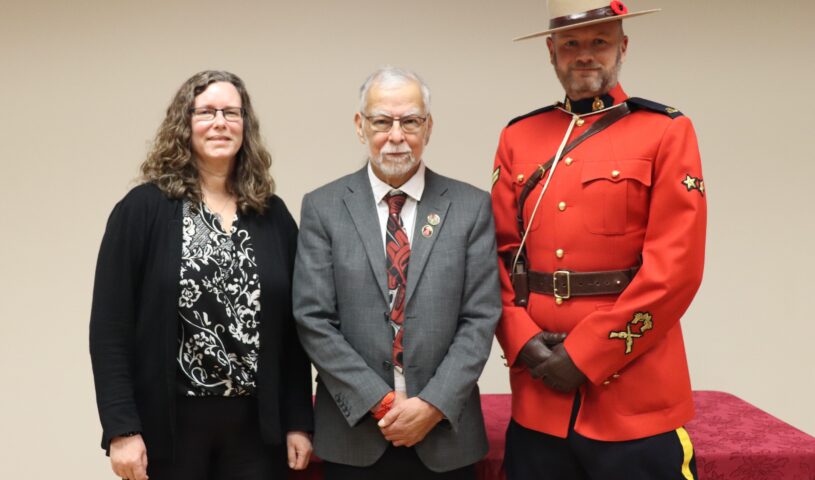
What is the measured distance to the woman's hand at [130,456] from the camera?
7.06 ft

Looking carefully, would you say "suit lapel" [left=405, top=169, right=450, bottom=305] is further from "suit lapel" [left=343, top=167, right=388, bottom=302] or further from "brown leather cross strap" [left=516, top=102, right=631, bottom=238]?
"brown leather cross strap" [left=516, top=102, right=631, bottom=238]

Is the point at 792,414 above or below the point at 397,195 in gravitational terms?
below

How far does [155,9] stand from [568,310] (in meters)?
2.59

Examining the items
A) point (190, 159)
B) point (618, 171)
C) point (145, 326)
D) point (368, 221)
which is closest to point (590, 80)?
point (618, 171)

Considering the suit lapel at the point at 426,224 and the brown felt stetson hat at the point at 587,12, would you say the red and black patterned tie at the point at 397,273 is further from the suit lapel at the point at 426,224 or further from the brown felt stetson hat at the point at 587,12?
the brown felt stetson hat at the point at 587,12

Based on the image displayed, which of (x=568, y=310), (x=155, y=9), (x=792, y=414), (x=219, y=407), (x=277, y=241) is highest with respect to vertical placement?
(x=155, y=9)

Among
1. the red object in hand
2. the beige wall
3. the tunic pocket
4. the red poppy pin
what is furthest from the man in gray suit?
the beige wall

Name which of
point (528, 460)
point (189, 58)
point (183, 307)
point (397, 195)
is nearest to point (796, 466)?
point (528, 460)

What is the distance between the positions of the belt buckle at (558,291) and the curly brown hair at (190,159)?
81 centimetres

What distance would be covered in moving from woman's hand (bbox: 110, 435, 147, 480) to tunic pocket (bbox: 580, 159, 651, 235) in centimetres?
127

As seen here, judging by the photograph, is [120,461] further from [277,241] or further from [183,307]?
[277,241]

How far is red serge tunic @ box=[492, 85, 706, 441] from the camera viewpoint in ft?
6.89

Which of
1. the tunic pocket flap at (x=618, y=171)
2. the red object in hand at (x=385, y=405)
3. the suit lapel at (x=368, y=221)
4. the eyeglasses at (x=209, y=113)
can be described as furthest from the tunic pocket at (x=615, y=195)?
the eyeglasses at (x=209, y=113)

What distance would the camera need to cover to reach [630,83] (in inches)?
158
